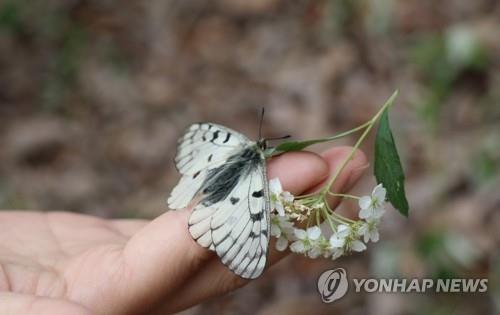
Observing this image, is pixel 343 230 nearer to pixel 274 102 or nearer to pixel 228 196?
pixel 228 196

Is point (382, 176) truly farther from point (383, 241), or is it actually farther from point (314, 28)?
point (314, 28)

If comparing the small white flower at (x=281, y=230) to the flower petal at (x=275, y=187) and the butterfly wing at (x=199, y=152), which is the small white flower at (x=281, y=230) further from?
the butterfly wing at (x=199, y=152)

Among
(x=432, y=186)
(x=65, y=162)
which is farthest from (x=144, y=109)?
(x=432, y=186)

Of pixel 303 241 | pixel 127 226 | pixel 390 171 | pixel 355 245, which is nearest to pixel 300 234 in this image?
pixel 303 241

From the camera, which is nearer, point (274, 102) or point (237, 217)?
point (237, 217)

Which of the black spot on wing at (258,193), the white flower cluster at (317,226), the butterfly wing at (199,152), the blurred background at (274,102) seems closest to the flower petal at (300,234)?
the white flower cluster at (317,226)

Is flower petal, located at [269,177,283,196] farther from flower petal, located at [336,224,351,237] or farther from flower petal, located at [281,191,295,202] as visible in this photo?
flower petal, located at [336,224,351,237]

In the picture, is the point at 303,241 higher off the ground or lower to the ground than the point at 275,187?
lower
